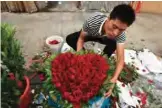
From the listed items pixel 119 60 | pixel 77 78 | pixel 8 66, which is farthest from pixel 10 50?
pixel 119 60

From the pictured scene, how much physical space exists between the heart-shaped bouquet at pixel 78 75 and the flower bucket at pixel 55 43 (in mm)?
946

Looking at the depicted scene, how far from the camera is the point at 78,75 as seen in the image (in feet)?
5.53

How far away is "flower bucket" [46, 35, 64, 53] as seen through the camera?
2.72 metres

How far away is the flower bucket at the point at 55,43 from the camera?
8.94 feet

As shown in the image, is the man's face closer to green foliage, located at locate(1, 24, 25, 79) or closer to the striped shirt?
the striped shirt

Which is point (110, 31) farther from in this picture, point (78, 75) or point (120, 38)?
point (78, 75)

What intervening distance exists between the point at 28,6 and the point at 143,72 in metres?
1.44

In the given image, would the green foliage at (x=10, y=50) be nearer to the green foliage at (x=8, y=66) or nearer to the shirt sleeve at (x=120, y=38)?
the green foliage at (x=8, y=66)

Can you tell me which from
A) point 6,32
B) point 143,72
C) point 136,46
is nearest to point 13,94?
point 6,32

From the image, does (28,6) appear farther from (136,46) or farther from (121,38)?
(121,38)

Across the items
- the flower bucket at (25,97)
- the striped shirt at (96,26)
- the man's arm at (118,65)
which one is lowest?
the flower bucket at (25,97)

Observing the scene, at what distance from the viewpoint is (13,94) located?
1899mm

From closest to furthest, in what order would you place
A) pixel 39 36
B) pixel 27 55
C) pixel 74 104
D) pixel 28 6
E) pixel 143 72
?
1. pixel 74 104
2. pixel 143 72
3. pixel 27 55
4. pixel 39 36
5. pixel 28 6

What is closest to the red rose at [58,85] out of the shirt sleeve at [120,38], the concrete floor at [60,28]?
the shirt sleeve at [120,38]
